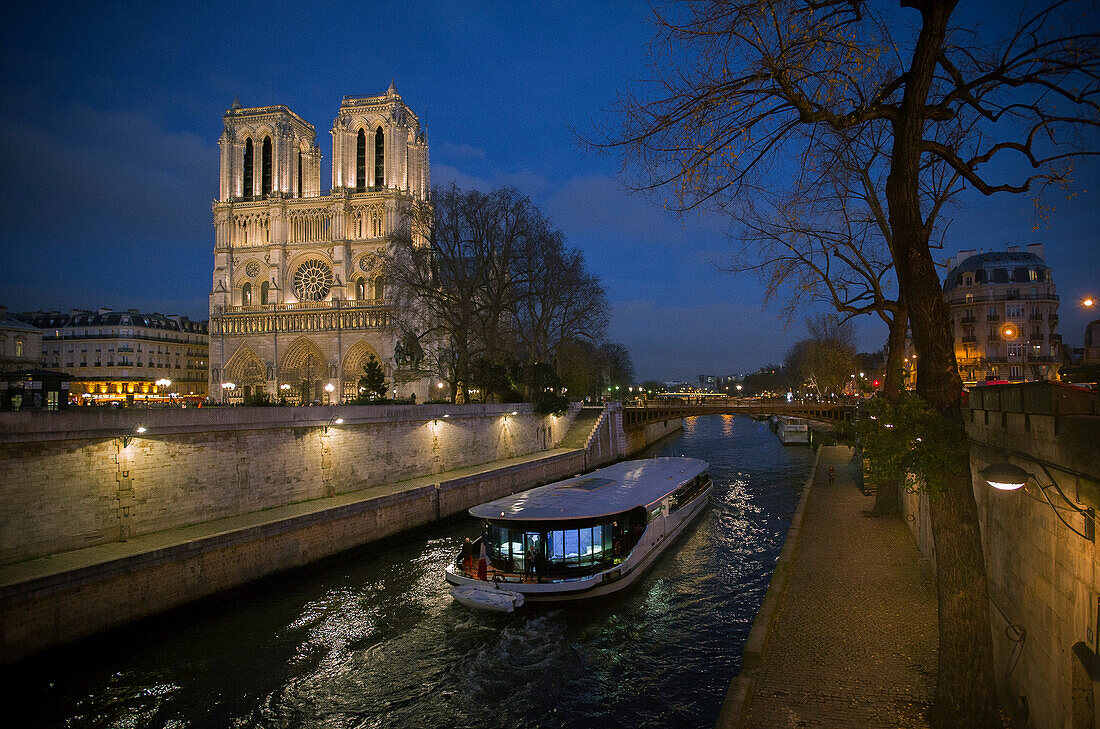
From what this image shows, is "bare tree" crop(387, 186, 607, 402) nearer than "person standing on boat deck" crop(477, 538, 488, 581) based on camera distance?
No

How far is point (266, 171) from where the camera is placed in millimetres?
69500

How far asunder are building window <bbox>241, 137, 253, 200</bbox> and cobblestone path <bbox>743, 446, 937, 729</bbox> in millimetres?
71479

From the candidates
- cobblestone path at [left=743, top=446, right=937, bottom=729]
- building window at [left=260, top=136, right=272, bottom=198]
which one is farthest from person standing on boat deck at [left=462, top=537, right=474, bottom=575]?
building window at [left=260, top=136, right=272, bottom=198]

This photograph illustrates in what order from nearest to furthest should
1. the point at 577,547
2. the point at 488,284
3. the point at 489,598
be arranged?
the point at 489,598, the point at 577,547, the point at 488,284

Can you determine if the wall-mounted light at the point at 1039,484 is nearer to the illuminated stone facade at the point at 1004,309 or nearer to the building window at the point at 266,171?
the illuminated stone facade at the point at 1004,309

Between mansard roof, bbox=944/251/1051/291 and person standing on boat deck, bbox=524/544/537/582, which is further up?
mansard roof, bbox=944/251/1051/291

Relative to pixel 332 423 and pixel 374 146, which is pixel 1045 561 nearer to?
pixel 332 423

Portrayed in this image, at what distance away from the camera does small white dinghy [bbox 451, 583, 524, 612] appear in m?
12.8

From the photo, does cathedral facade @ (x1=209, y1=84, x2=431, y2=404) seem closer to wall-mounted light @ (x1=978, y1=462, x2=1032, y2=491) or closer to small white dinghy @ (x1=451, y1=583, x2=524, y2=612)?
small white dinghy @ (x1=451, y1=583, x2=524, y2=612)

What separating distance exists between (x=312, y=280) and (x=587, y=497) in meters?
59.5

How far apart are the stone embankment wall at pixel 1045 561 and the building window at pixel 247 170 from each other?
75.6 meters

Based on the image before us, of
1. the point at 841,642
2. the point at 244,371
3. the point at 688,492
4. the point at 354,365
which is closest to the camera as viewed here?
the point at 841,642

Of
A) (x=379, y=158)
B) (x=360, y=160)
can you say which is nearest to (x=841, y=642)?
(x=379, y=158)

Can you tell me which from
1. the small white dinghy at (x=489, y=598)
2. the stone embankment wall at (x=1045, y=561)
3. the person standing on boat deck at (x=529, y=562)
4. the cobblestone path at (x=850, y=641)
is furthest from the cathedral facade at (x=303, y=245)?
the stone embankment wall at (x=1045, y=561)
